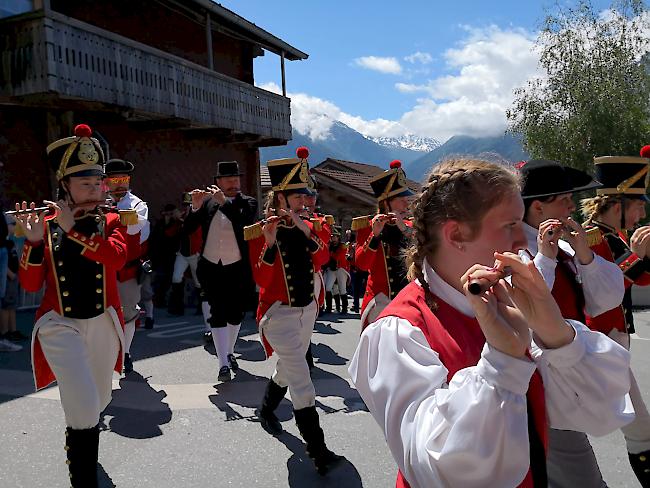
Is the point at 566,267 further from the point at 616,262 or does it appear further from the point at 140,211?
the point at 140,211

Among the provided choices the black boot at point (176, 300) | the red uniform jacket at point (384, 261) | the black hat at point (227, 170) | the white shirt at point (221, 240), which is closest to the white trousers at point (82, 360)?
the red uniform jacket at point (384, 261)

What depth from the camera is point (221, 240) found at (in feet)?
22.5

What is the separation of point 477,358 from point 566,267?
1.60 metres

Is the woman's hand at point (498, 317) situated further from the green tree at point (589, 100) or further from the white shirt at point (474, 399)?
the green tree at point (589, 100)

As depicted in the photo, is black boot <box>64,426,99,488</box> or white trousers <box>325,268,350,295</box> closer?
black boot <box>64,426,99,488</box>

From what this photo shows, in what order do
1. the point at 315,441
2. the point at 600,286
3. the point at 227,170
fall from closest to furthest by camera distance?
1. the point at 600,286
2. the point at 315,441
3. the point at 227,170

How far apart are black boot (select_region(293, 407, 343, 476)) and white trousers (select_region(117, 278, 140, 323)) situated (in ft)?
9.23

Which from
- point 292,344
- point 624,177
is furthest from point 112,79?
point 624,177

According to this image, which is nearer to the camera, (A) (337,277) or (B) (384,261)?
(B) (384,261)

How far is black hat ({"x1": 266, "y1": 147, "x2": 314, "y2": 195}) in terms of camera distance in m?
4.80

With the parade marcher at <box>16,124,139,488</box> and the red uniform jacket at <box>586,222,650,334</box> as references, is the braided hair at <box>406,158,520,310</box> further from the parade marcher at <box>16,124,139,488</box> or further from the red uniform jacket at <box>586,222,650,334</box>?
the parade marcher at <box>16,124,139,488</box>

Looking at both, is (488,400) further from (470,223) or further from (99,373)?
(99,373)

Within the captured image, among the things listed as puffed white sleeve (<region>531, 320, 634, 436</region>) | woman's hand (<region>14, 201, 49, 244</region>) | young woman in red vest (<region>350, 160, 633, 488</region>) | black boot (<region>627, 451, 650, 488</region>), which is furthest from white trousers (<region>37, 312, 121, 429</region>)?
black boot (<region>627, 451, 650, 488</region>)

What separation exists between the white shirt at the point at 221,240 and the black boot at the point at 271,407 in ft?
8.27
